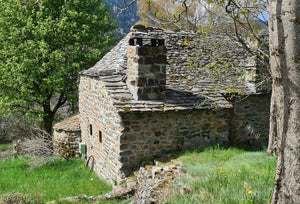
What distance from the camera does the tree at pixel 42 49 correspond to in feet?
45.8

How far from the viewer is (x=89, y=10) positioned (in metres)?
16.4

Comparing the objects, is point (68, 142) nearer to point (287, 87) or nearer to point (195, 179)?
point (195, 179)

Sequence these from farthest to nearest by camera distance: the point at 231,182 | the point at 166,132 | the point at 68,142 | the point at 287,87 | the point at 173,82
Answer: the point at 68,142 < the point at 173,82 < the point at 166,132 < the point at 231,182 < the point at 287,87

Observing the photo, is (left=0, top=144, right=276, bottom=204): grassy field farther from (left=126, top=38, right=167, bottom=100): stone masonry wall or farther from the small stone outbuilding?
(left=126, top=38, right=167, bottom=100): stone masonry wall

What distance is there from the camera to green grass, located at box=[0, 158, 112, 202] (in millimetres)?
8508

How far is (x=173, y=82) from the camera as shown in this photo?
379 inches

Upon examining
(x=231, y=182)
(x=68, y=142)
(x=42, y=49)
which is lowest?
(x=68, y=142)

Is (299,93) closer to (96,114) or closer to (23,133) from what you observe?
(96,114)

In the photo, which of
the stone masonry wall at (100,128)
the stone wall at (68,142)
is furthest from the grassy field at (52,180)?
the stone wall at (68,142)

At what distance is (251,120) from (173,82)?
12.6 ft

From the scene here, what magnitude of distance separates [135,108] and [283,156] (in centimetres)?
477

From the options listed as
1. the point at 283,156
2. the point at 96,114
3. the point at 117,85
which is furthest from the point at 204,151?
the point at 283,156

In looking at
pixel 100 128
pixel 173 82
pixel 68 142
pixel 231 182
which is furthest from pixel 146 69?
pixel 68 142

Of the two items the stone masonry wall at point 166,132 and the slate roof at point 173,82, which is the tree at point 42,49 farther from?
the stone masonry wall at point 166,132
